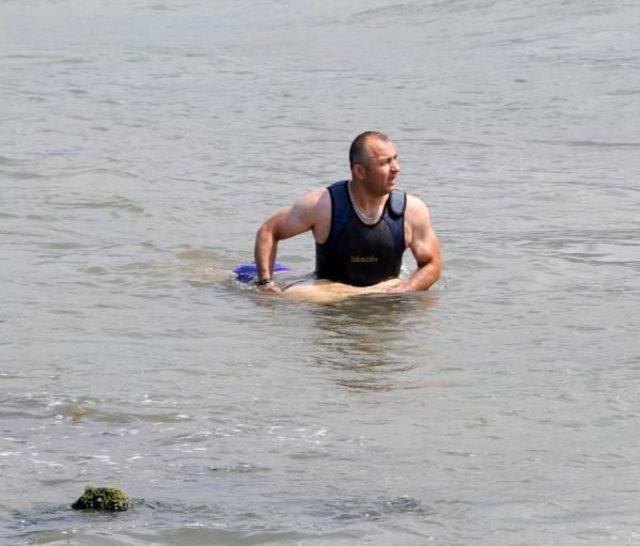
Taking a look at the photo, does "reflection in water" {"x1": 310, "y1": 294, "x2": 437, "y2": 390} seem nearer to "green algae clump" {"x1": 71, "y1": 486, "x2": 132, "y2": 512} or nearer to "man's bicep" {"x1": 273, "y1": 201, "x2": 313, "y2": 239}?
"man's bicep" {"x1": 273, "y1": 201, "x2": 313, "y2": 239}

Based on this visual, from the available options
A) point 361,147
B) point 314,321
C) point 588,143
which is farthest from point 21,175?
point 314,321

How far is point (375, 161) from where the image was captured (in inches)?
358

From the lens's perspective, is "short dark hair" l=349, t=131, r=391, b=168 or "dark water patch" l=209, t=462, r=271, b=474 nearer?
Answer: "dark water patch" l=209, t=462, r=271, b=474

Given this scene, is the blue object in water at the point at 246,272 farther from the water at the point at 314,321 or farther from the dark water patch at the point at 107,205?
the dark water patch at the point at 107,205

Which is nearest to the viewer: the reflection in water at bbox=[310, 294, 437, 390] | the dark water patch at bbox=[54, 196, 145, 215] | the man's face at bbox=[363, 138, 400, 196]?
the reflection in water at bbox=[310, 294, 437, 390]

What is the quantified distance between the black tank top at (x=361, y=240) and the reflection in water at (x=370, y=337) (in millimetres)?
240

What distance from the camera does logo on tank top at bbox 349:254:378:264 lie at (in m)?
9.42

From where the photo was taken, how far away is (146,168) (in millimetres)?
14938

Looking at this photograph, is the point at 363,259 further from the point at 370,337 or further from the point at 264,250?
the point at 370,337

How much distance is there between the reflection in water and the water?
3cm

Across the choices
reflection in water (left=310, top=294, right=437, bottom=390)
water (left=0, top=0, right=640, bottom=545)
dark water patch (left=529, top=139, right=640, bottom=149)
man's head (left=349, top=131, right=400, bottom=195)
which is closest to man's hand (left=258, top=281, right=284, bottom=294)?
water (left=0, top=0, right=640, bottom=545)

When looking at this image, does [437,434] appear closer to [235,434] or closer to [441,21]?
[235,434]

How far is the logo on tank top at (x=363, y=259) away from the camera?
9.42 metres

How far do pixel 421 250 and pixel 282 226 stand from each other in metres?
0.85
